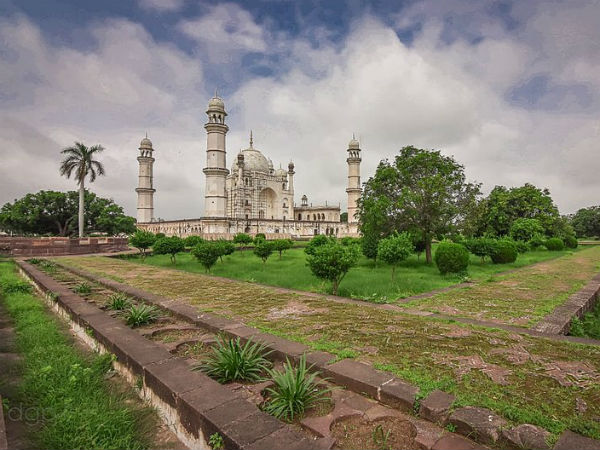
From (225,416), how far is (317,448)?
60 centimetres

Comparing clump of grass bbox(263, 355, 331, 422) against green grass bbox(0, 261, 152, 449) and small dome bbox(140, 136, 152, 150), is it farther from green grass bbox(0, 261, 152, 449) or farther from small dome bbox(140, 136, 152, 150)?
small dome bbox(140, 136, 152, 150)

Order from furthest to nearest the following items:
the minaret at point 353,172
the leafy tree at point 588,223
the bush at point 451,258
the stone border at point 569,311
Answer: the leafy tree at point 588,223 < the minaret at point 353,172 < the bush at point 451,258 < the stone border at point 569,311

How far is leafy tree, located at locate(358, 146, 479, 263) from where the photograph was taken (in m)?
14.4

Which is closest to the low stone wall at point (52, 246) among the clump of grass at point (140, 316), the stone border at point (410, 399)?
the clump of grass at point (140, 316)

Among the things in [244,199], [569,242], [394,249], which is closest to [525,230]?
[569,242]

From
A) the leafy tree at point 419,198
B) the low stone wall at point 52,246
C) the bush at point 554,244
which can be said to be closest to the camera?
the leafy tree at point 419,198

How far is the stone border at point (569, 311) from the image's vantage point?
180 inches

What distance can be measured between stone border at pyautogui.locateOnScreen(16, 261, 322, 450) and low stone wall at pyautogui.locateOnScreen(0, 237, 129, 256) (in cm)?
1937

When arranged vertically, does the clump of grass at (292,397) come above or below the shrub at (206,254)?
below

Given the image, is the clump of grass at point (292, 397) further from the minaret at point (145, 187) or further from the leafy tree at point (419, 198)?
the minaret at point (145, 187)

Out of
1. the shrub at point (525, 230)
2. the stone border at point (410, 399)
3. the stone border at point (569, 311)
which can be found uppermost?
the shrub at point (525, 230)

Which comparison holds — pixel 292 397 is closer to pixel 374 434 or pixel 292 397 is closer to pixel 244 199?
pixel 374 434

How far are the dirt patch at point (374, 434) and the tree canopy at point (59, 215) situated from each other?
37786 millimetres

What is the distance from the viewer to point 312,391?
7.89 feet
